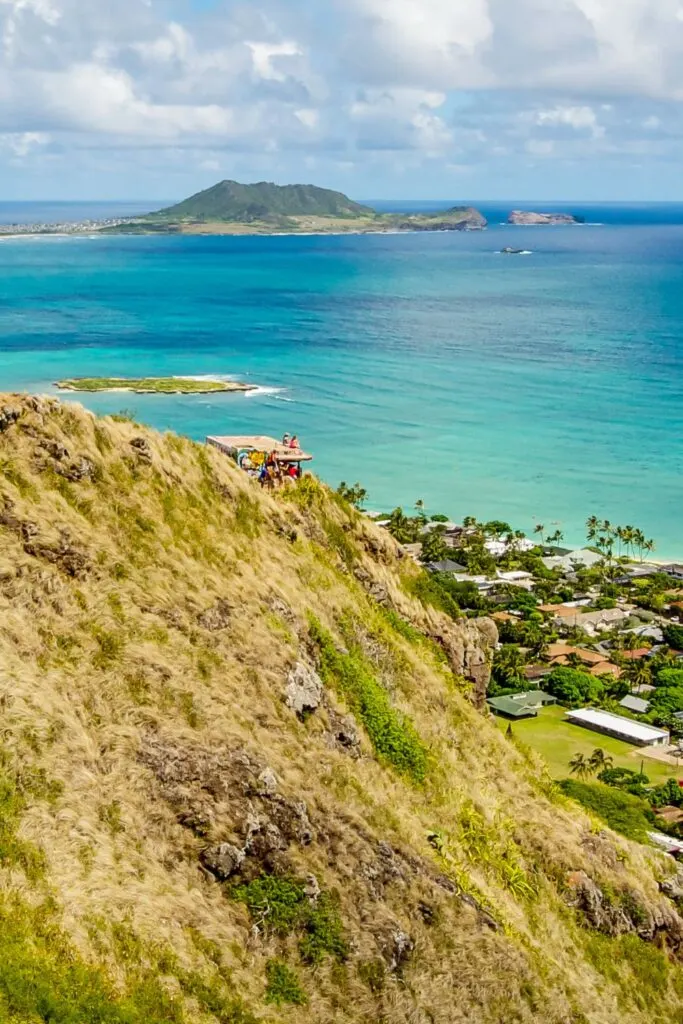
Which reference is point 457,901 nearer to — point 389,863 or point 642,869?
point 389,863

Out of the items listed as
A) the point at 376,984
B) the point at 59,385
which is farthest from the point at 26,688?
the point at 59,385

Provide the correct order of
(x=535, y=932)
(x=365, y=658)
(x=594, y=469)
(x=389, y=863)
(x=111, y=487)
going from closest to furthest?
(x=389, y=863)
(x=535, y=932)
(x=111, y=487)
(x=365, y=658)
(x=594, y=469)

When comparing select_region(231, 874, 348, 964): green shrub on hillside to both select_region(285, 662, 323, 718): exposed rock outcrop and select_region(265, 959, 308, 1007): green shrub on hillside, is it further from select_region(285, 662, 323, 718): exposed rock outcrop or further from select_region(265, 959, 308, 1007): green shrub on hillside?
select_region(285, 662, 323, 718): exposed rock outcrop

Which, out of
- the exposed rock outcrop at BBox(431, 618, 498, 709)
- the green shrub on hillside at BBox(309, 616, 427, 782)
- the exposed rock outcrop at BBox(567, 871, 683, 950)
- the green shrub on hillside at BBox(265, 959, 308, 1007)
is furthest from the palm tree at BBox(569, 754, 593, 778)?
the green shrub on hillside at BBox(265, 959, 308, 1007)

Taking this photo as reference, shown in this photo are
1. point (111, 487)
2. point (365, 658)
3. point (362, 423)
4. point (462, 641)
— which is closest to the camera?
point (111, 487)

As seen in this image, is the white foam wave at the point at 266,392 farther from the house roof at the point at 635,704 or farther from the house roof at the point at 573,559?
the house roof at the point at 635,704

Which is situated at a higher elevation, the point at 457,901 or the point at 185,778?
the point at 185,778
